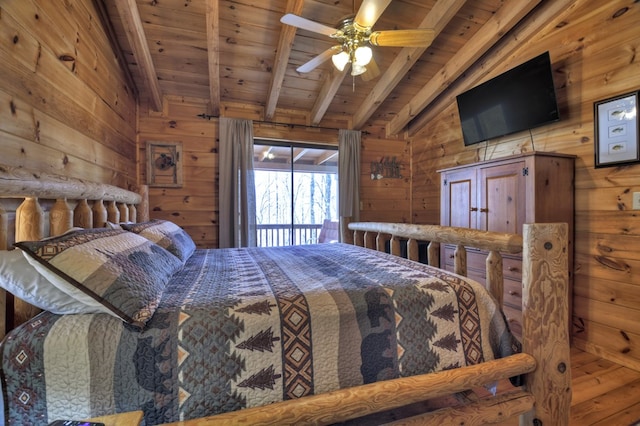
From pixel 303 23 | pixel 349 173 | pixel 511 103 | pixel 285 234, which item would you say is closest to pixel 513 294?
pixel 511 103

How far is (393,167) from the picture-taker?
4152mm

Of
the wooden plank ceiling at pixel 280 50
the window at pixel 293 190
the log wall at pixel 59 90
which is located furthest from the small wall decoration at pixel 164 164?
the window at pixel 293 190

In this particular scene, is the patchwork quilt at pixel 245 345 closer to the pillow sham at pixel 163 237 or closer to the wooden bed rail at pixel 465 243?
the wooden bed rail at pixel 465 243

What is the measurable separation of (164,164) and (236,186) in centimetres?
84

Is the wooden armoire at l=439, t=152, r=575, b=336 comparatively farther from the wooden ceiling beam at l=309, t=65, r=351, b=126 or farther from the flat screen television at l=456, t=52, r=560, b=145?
the wooden ceiling beam at l=309, t=65, r=351, b=126

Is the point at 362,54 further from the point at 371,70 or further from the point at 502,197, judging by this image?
the point at 502,197

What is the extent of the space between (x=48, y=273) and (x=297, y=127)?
3.22m

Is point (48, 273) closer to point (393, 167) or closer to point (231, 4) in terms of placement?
point (231, 4)

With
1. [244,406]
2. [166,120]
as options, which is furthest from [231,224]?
[244,406]

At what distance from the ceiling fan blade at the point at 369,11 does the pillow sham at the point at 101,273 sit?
1.76 m

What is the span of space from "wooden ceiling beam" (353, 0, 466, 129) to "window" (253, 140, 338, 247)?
682 mm

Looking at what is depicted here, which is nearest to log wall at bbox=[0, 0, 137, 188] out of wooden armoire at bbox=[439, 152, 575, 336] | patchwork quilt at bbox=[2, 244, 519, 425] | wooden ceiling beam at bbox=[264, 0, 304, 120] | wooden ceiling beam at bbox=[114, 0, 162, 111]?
wooden ceiling beam at bbox=[114, 0, 162, 111]

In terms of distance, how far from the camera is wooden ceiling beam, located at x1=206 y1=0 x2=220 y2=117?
2.13 meters

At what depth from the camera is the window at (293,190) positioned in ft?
12.4
